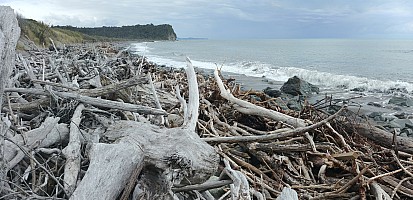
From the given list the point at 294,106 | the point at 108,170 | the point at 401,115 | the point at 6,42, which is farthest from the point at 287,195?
the point at 401,115

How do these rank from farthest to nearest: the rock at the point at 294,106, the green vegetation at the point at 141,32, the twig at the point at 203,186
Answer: the green vegetation at the point at 141,32 < the rock at the point at 294,106 < the twig at the point at 203,186

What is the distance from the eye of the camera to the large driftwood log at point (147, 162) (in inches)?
77.6

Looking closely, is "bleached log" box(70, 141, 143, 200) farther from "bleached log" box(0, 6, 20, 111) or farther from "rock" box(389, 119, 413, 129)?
"rock" box(389, 119, 413, 129)

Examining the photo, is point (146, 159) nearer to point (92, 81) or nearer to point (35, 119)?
point (35, 119)

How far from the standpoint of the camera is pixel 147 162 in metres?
2.22

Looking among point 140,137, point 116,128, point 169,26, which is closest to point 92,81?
point 116,128

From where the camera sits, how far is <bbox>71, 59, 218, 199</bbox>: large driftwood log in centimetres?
197

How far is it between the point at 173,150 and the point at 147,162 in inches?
6.6

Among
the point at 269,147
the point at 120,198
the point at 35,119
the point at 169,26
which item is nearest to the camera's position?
the point at 120,198

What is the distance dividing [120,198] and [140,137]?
0.45 metres

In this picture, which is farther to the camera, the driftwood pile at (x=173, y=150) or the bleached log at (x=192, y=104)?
the bleached log at (x=192, y=104)

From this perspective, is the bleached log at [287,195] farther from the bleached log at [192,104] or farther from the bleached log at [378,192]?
the bleached log at [378,192]

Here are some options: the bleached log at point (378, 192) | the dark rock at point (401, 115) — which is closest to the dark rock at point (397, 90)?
the dark rock at point (401, 115)

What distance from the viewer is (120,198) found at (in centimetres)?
206
